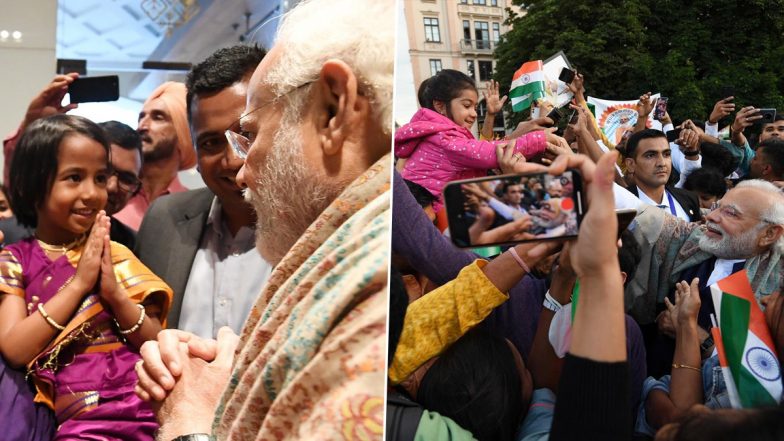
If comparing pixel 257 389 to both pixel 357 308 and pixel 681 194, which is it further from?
pixel 681 194

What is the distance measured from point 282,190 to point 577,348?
0.47 metres

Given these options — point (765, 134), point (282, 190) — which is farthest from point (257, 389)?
point (765, 134)

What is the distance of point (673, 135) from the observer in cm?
121

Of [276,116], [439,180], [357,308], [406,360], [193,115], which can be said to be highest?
[193,115]

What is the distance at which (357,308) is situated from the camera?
2.60 feet

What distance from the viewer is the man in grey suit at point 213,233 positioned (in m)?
1.77

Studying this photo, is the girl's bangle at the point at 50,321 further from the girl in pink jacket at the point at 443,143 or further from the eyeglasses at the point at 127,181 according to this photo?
the girl in pink jacket at the point at 443,143

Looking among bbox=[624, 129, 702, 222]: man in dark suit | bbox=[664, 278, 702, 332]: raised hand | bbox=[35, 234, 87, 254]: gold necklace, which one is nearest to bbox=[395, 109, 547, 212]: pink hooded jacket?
bbox=[624, 129, 702, 222]: man in dark suit

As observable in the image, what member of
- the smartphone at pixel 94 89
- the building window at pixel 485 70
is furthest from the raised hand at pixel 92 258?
the building window at pixel 485 70

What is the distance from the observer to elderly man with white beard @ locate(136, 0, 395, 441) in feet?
2.53

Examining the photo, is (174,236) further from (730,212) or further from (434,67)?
(730,212)

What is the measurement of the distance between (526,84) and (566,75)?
0.07 meters

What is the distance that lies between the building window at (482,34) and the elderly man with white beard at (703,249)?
31 centimetres

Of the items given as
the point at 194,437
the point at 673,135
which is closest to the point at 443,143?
the point at 673,135
